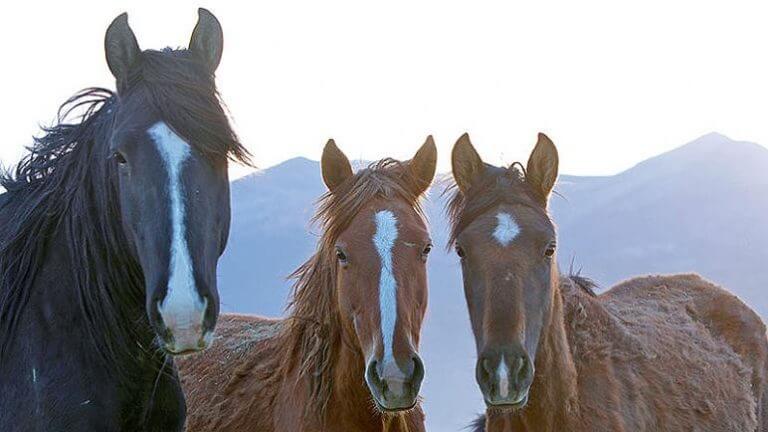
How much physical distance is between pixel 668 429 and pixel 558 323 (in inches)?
45.3

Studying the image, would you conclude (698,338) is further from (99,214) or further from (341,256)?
(99,214)

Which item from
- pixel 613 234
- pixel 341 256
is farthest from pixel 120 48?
pixel 613 234

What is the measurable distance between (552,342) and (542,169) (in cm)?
99

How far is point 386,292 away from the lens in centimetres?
381

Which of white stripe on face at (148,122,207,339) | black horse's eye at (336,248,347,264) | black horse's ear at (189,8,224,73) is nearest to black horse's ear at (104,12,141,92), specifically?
black horse's ear at (189,8,224,73)

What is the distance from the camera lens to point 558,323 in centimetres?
460

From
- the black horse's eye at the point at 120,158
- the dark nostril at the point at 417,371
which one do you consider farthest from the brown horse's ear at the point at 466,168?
the black horse's eye at the point at 120,158

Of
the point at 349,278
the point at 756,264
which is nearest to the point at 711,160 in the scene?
the point at 756,264

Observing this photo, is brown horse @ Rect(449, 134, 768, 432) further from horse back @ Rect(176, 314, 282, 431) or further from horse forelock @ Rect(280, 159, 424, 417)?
horse back @ Rect(176, 314, 282, 431)

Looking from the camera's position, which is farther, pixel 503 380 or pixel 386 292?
→ pixel 503 380

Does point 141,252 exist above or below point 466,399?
above

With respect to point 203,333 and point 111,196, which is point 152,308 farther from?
point 111,196

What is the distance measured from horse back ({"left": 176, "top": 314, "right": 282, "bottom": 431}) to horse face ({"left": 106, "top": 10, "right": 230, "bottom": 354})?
2035 mm

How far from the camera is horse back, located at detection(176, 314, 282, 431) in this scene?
16.1 ft
